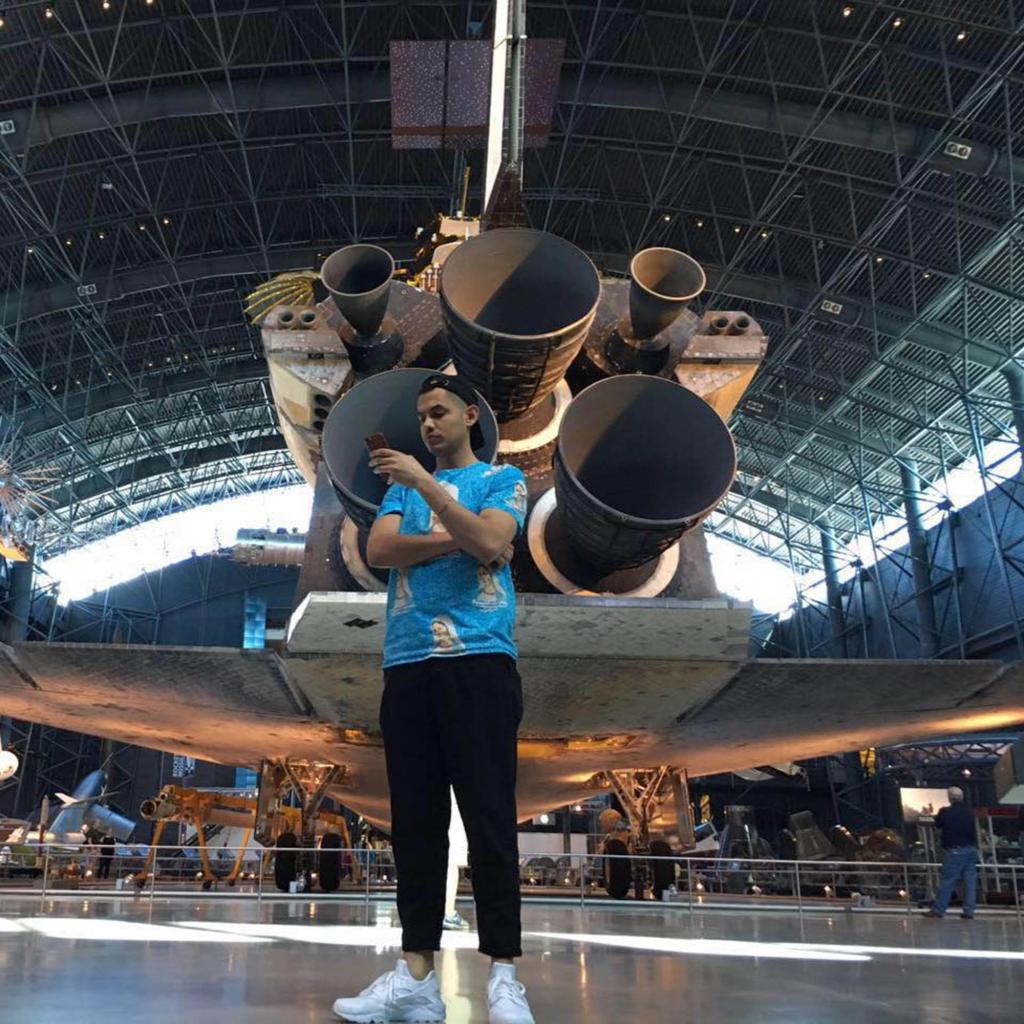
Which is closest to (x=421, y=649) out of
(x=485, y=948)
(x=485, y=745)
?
(x=485, y=745)

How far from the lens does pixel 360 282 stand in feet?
14.9

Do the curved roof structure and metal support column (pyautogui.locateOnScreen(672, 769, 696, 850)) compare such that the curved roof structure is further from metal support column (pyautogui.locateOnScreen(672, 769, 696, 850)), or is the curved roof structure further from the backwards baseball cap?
the backwards baseball cap

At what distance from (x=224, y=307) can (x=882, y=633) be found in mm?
22388

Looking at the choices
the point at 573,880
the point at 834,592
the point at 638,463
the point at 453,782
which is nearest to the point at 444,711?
the point at 453,782

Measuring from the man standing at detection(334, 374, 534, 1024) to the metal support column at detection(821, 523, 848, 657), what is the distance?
31.3 metres

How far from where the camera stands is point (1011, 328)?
21.1 m

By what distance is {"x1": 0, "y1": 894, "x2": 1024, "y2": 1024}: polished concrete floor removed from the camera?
2075 millimetres

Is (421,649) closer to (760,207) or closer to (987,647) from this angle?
(760,207)

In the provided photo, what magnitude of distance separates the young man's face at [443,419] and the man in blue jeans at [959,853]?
22.2 feet

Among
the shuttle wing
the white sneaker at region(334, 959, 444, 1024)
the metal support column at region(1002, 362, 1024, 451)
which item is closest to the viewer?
the white sneaker at region(334, 959, 444, 1024)

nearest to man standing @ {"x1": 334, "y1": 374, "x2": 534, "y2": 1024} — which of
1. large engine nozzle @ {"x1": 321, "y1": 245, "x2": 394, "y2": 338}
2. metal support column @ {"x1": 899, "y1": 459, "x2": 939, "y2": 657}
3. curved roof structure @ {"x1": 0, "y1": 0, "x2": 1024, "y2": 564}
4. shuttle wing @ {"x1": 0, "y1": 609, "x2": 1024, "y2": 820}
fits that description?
shuttle wing @ {"x1": 0, "y1": 609, "x2": 1024, "y2": 820}

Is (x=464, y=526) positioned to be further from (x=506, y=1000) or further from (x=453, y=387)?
(x=506, y=1000)

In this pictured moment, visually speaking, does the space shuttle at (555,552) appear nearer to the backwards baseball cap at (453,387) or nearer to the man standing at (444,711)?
the backwards baseball cap at (453,387)

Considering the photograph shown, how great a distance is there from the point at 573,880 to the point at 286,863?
39.6 feet
